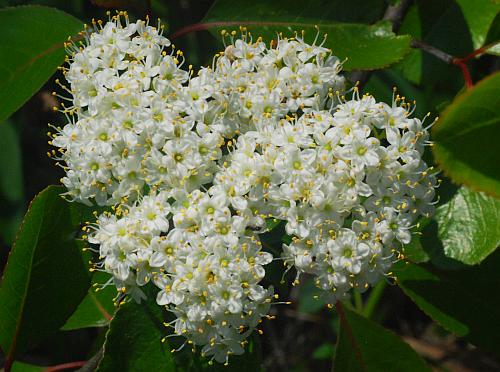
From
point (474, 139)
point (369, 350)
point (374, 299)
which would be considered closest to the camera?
point (474, 139)

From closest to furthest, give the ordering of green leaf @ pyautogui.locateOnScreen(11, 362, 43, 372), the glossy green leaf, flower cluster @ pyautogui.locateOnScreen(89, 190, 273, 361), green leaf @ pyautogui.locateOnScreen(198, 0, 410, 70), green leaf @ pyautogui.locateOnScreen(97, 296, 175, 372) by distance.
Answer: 1. flower cluster @ pyautogui.locateOnScreen(89, 190, 273, 361)
2. green leaf @ pyautogui.locateOnScreen(97, 296, 175, 372)
3. green leaf @ pyautogui.locateOnScreen(198, 0, 410, 70)
4. green leaf @ pyautogui.locateOnScreen(11, 362, 43, 372)
5. the glossy green leaf

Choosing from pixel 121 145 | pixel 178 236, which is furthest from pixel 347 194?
pixel 121 145

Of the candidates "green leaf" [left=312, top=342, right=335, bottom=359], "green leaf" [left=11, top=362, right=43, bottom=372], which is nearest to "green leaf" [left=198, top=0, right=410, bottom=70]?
"green leaf" [left=11, top=362, right=43, bottom=372]

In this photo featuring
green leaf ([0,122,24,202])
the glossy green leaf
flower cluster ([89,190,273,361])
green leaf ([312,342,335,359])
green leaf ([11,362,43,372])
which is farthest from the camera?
green leaf ([312,342,335,359])

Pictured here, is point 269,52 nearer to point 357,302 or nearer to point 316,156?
point 316,156

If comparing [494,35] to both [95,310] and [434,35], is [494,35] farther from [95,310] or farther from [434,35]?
[95,310]

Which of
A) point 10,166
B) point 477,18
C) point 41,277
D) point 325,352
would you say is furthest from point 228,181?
point 325,352

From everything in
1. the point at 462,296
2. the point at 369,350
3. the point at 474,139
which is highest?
the point at 474,139

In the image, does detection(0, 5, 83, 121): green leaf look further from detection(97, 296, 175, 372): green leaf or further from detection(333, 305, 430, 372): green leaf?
detection(333, 305, 430, 372): green leaf
